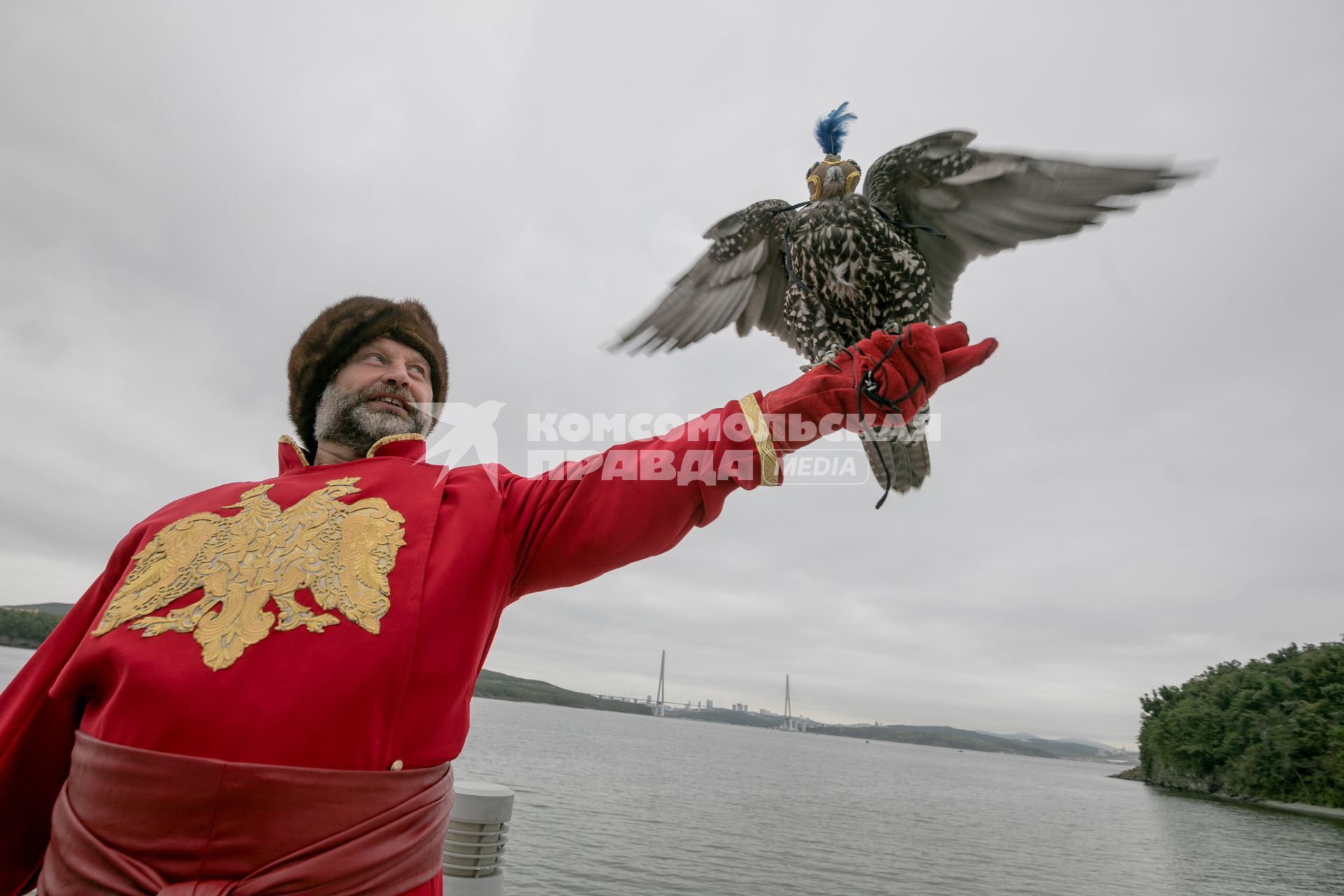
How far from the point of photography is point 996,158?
207cm

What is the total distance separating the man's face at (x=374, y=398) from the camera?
6.40ft

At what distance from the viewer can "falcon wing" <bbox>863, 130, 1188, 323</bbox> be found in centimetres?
174

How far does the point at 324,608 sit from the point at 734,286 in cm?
171

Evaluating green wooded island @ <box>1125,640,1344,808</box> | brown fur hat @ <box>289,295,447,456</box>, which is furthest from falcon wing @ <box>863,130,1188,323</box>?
green wooded island @ <box>1125,640,1344,808</box>

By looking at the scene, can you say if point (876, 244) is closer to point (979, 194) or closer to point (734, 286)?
point (979, 194)


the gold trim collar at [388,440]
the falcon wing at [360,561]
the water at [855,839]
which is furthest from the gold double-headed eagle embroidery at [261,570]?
the water at [855,839]

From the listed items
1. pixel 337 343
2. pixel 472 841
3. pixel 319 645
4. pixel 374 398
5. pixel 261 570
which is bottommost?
pixel 472 841

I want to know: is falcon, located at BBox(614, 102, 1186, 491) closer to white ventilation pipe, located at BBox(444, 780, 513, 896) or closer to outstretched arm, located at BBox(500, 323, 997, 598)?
outstretched arm, located at BBox(500, 323, 997, 598)

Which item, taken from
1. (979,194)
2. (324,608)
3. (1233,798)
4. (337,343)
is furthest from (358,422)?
(1233,798)

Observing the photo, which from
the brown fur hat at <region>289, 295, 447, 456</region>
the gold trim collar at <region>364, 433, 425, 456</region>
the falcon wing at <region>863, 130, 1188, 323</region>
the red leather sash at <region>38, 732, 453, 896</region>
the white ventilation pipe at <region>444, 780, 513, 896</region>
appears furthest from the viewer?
the white ventilation pipe at <region>444, 780, 513, 896</region>

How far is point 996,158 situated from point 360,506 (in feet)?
6.18

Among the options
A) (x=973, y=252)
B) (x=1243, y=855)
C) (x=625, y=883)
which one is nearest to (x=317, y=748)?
(x=973, y=252)

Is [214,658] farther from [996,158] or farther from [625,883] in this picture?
[625,883]

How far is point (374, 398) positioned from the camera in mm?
1998
